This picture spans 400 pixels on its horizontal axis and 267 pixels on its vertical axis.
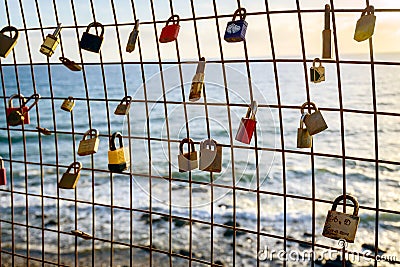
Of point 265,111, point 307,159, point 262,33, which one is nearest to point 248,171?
point 307,159

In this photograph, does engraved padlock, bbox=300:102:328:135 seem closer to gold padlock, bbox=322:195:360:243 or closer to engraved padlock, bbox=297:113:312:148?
engraved padlock, bbox=297:113:312:148

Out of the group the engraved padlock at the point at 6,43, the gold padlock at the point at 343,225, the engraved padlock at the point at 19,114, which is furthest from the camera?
the engraved padlock at the point at 19,114

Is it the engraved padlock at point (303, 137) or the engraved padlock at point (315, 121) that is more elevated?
the engraved padlock at point (315, 121)

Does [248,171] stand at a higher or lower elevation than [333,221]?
lower

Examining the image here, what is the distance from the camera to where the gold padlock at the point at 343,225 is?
1484 mm

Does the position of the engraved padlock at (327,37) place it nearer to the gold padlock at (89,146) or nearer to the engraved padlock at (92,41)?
the engraved padlock at (92,41)

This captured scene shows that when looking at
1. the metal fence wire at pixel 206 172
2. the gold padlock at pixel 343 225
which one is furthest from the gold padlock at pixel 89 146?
the gold padlock at pixel 343 225

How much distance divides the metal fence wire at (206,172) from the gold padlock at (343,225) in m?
0.04

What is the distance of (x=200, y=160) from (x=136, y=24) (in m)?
0.47

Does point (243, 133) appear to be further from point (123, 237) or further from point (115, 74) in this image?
point (115, 74)

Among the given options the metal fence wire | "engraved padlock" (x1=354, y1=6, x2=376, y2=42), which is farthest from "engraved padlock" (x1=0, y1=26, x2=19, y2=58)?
"engraved padlock" (x1=354, y1=6, x2=376, y2=42)

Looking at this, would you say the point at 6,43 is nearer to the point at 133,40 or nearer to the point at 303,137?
the point at 133,40

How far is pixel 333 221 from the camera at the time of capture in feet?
4.99

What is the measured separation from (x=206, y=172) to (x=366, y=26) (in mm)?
9739
